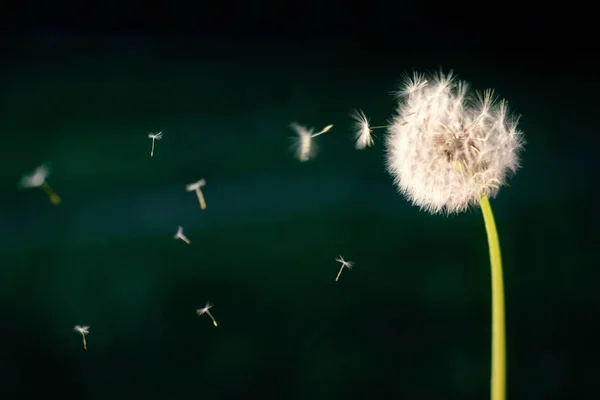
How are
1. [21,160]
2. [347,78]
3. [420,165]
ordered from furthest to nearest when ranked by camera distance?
1. [347,78]
2. [21,160]
3. [420,165]

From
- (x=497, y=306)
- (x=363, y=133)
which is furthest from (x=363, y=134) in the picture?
(x=497, y=306)

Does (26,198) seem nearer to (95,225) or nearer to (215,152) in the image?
(95,225)

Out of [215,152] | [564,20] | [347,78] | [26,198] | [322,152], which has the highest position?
[564,20]

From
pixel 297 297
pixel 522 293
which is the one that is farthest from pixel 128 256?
pixel 522 293

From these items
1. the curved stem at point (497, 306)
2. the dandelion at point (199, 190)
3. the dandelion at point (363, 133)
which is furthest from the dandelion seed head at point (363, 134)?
the dandelion at point (199, 190)

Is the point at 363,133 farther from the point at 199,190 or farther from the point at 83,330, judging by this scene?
the point at 83,330
